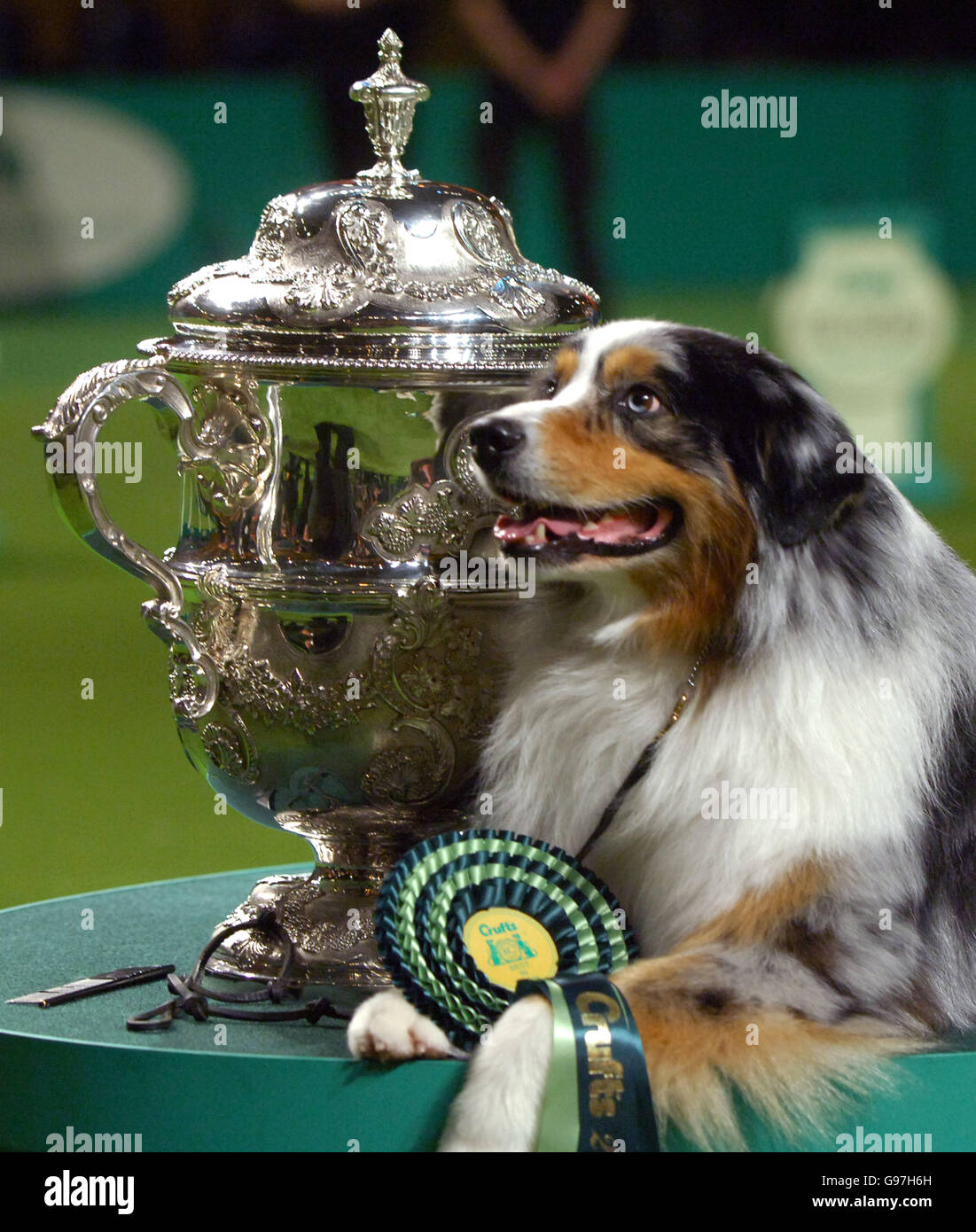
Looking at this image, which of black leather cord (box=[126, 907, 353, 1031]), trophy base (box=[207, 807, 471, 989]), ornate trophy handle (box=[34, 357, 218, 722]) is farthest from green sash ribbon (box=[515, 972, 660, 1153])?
ornate trophy handle (box=[34, 357, 218, 722])

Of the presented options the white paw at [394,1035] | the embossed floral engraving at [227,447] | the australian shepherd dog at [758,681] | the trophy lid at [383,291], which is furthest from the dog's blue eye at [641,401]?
the white paw at [394,1035]

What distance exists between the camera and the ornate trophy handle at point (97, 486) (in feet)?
7.06

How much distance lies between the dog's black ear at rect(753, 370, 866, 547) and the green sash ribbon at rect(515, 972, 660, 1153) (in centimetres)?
57

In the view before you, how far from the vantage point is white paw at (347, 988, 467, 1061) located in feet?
6.01

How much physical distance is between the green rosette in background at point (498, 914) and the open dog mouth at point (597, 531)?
33cm

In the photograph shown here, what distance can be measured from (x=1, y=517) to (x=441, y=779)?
4.07m

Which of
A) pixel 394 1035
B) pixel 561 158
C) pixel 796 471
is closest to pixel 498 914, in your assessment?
pixel 394 1035

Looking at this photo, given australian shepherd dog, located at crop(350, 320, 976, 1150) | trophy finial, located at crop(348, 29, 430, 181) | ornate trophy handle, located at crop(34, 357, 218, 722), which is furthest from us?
trophy finial, located at crop(348, 29, 430, 181)

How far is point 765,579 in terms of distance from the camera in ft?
6.40

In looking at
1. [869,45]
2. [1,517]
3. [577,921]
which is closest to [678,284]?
[869,45]

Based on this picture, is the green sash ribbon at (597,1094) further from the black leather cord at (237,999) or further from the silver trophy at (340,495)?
the silver trophy at (340,495)

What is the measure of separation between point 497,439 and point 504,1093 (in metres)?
0.68

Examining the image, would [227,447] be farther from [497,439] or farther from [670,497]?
[670,497]

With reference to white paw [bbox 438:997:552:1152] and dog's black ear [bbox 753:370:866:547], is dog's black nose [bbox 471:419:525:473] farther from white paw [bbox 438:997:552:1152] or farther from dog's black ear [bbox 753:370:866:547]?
white paw [bbox 438:997:552:1152]
